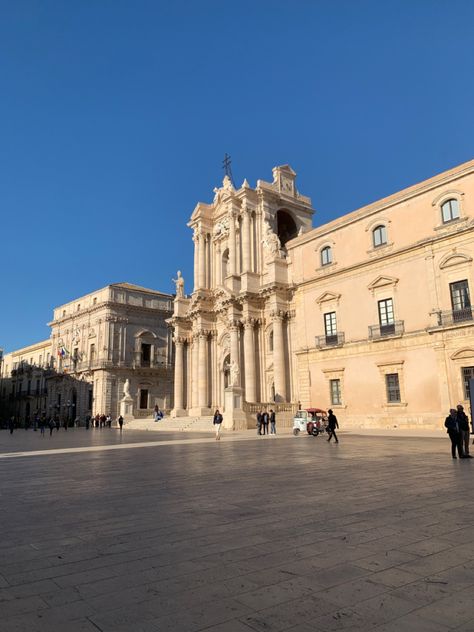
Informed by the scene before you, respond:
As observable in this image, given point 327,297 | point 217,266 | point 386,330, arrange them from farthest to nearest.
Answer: point 217,266, point 327,297, point 386,330

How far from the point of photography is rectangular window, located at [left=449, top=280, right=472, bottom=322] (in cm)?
2323

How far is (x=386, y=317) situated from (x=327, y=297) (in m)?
4.47

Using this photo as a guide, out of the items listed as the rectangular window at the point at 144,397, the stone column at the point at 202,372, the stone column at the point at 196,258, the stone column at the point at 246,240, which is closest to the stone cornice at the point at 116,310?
the rectangular window at the point at 144,397

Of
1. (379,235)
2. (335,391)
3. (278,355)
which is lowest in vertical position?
(335,391)

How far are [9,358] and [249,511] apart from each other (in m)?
81.8

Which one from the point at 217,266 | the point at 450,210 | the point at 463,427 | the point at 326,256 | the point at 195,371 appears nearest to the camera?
the point at 463,427

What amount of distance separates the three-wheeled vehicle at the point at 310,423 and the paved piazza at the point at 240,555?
1537 cm

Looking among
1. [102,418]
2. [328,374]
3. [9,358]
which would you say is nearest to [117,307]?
[102,418]

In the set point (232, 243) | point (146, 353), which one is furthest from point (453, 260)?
point (146, 353)

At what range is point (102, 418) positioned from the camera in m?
45.1

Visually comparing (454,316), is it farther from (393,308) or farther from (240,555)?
(240,555)

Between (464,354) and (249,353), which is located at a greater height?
(249,353)

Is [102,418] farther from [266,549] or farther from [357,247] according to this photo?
[266,549]

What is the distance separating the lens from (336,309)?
97.7 feet
